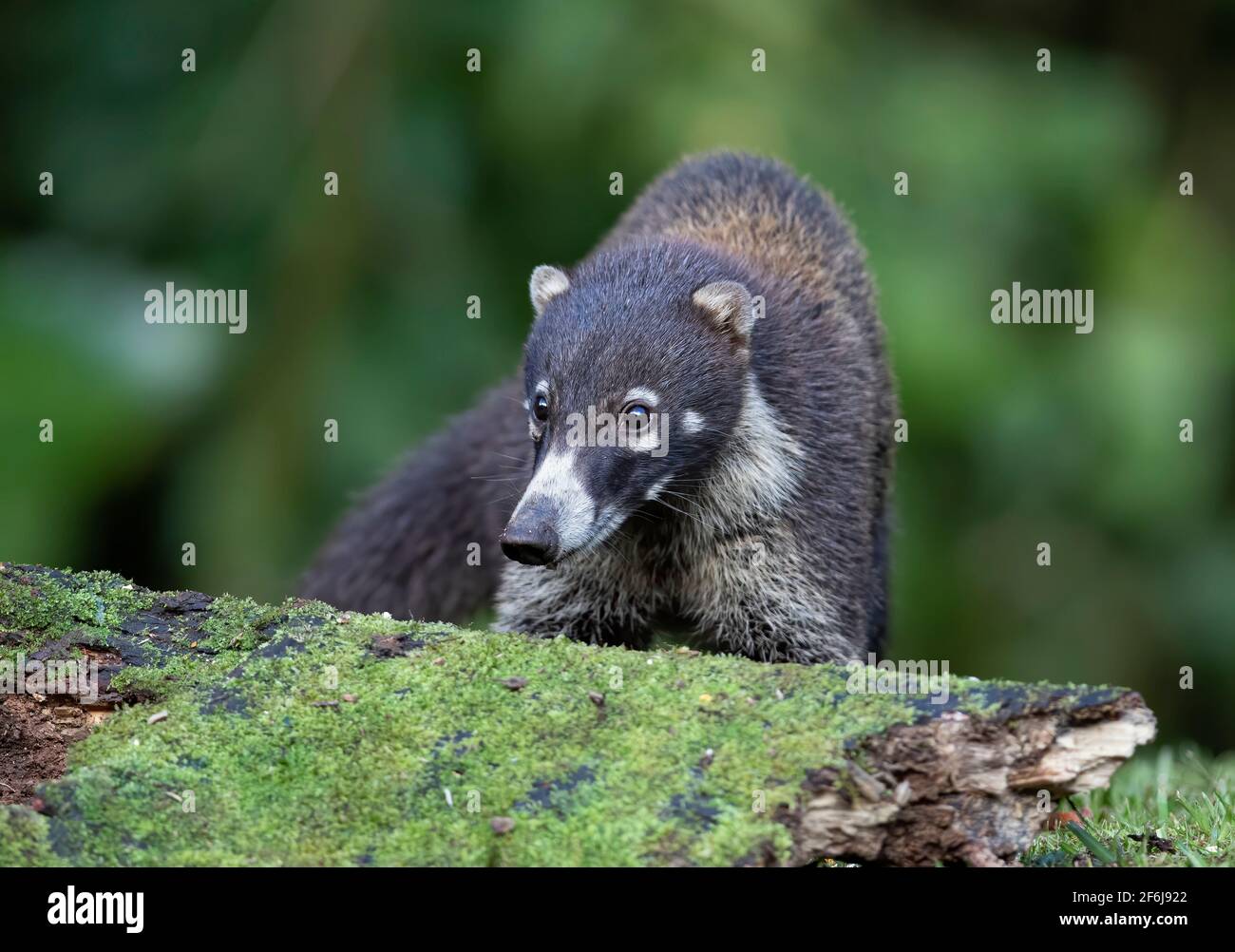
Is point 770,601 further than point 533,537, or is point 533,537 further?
point 770,601

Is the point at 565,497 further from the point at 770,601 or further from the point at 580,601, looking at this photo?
the point at 770,601

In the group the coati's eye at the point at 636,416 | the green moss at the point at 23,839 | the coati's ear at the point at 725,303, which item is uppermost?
the coati's ear at the point at 725,303

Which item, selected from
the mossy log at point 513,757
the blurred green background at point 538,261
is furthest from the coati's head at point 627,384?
the blurred green background at point 538,261

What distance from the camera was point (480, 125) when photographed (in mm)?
10523

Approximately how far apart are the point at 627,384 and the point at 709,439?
0.54 m

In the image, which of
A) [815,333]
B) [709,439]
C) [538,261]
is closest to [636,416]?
[709,439]

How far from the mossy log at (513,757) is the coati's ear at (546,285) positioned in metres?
1.97

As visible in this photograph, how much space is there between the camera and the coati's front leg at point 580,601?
6.66 m

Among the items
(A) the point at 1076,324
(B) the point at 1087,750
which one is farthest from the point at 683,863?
(A) the point at 1076,324

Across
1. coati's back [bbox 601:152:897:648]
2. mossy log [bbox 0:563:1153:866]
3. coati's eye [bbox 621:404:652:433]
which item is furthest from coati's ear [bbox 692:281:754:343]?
mossy log [bbox 0:563:1153:866]

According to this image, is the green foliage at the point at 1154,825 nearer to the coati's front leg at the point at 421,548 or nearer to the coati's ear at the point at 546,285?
the coati's ear at the point at 546,285

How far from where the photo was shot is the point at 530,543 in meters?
5.30

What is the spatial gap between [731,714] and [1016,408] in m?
6.38

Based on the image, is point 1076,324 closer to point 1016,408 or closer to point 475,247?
point 1016,408
